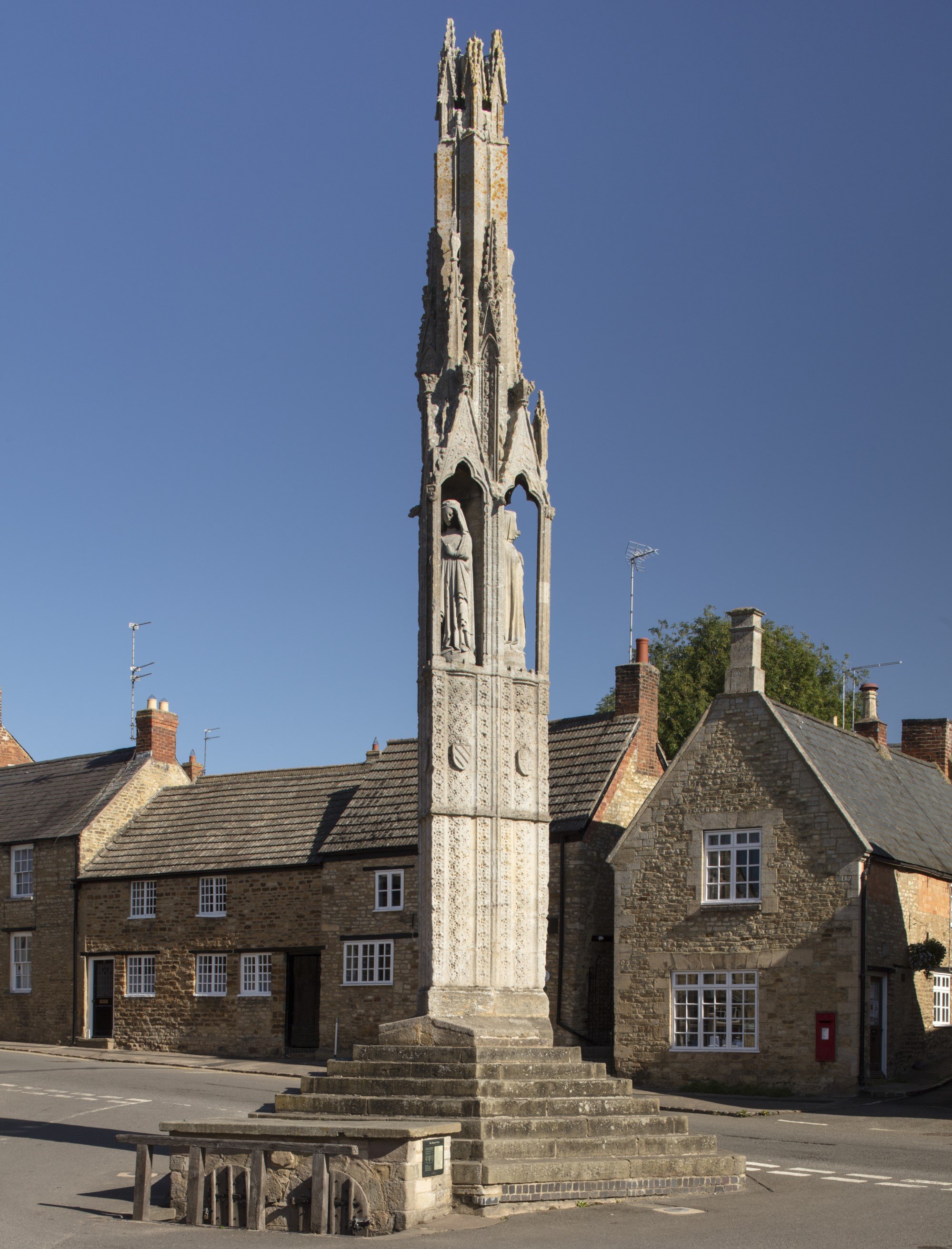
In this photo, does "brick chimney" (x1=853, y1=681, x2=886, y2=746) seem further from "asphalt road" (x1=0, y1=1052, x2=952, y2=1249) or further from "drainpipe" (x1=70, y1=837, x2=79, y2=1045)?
"drainpipe" (x1=70, y1=837, x2=79, y2=1045)

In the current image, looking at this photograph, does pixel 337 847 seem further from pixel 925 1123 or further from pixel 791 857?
pixel 925 1123

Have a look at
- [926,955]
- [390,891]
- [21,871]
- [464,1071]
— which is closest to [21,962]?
[21,871]

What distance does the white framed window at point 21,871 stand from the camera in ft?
127

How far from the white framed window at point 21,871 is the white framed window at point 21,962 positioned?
1.07 m

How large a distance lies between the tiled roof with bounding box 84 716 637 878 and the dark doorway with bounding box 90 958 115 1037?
2270 millimetres

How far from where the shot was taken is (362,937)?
104ft

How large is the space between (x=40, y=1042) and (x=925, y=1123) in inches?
957

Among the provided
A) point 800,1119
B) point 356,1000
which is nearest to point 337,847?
point 356,1000

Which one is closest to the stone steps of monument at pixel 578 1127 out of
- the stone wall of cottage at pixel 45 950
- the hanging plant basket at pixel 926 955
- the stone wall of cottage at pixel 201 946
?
the hanging plant basket at pixel 926 955

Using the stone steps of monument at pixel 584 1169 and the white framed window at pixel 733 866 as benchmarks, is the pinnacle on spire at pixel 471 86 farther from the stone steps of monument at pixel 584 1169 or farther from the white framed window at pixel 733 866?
the white framed window at pixel 733 866

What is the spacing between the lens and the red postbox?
24.8 m

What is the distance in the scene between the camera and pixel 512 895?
1376 cm

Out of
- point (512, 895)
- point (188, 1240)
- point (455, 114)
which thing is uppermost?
point (455, 114)

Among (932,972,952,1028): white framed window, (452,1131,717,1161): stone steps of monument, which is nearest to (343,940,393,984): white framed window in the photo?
(932,972,952,1028): white framed window
